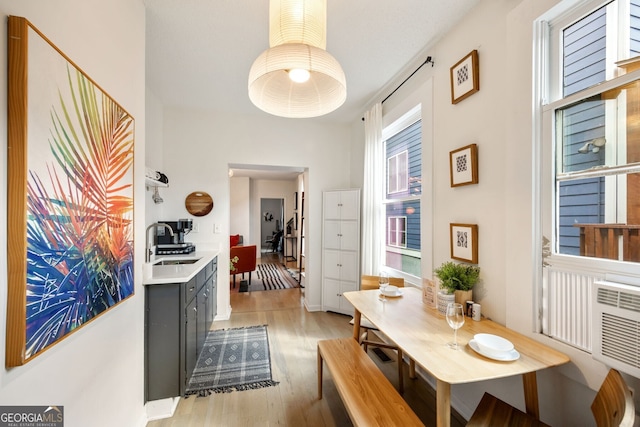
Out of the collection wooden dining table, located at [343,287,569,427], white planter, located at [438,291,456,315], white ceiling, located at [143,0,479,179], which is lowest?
wooden dining table, located at [343,287,569,427]

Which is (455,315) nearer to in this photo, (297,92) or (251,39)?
(297,92)

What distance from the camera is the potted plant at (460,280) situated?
5.50 feet

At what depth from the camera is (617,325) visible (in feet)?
3.23

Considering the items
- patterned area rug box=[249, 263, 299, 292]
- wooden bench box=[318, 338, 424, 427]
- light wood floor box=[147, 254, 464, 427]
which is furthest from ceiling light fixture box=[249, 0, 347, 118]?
patterned area rug box=[249, 263, 299, 292]

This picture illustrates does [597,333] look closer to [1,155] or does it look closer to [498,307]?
[498,307]

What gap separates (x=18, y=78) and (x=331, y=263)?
3.35m

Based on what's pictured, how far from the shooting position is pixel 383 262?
318cm

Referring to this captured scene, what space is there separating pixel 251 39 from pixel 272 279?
4426 millimetres

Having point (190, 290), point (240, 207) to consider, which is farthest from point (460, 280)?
point (240, 207)

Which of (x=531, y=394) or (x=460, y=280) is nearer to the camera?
(x=531, y=394)

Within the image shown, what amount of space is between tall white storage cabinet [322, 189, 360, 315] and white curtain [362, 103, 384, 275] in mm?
332

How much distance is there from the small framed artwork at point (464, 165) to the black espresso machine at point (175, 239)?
2.88 metres

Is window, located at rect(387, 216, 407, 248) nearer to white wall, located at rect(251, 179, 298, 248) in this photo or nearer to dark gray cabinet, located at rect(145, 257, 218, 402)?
dark gray cabinet, located at rect(145, 257, 218, 402)

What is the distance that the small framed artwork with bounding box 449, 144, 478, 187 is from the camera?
1.73 meters
